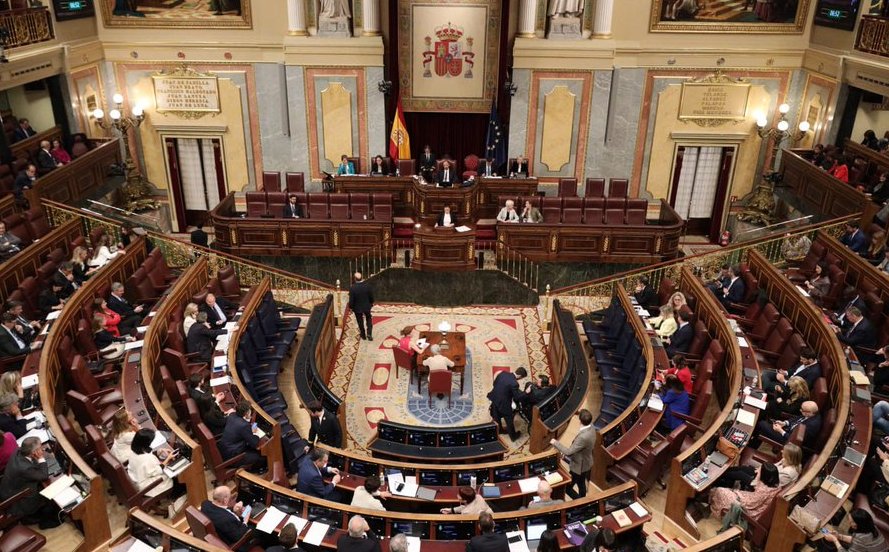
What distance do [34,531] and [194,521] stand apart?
155 cm

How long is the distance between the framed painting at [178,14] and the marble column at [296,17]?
3.23 feet

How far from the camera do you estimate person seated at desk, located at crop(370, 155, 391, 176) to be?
15.6m

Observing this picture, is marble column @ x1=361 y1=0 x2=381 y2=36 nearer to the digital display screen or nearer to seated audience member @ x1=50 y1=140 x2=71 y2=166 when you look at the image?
the digital display screen

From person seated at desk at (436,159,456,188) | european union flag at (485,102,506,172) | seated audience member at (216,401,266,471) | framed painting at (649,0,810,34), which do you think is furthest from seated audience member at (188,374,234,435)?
framed painting at (649,0,810,34)

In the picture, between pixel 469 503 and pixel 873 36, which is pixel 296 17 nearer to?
pixel 873 36

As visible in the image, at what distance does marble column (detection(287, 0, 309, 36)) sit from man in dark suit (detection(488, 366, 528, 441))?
9.92 metres

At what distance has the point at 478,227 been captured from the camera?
14.8 metres

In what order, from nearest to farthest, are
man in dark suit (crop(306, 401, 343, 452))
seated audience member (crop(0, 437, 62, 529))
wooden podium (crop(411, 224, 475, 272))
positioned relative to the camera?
1. seated audience member (crop(0, 437, 62, 529))
2. man in dark suit (crop(306, 401, 343, 452))
3. wooden podium (crop(411, 224, 475, 272))

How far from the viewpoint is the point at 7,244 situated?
10695 mm

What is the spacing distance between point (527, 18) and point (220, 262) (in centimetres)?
833

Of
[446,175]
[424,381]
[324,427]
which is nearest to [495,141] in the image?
[446,175]

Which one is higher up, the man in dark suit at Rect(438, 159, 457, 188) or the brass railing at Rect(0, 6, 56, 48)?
the brass railing at Rect(0, 6, 56, 48)

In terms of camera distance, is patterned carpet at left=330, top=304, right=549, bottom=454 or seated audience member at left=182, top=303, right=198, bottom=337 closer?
seated audience member at left=182, top=303, right=198, bottom=337

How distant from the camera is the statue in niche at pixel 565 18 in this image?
1527 centimetres
